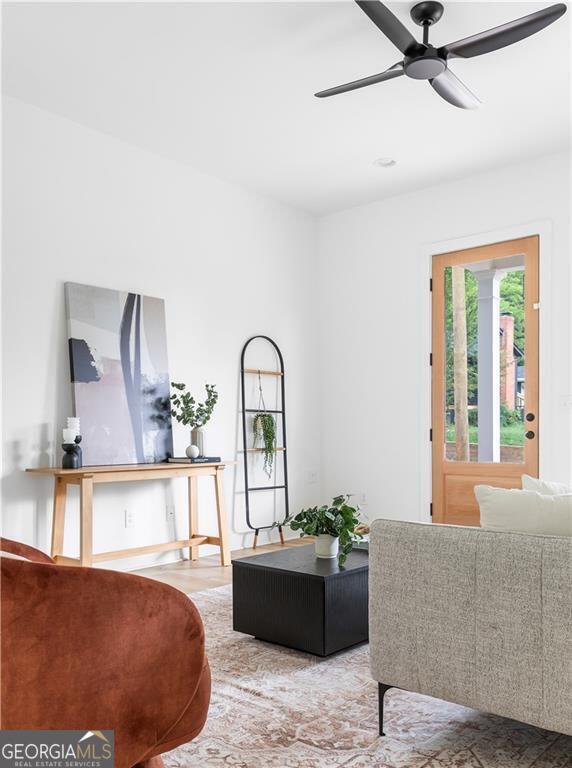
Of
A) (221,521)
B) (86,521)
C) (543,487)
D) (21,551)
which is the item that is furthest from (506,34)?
(221,521)

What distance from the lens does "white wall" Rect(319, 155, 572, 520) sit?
509 centimetres

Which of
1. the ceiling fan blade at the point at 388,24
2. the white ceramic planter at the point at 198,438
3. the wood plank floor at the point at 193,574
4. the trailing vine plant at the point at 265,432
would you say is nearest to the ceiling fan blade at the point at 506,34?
the ceiling fan blade at the point at 388,24

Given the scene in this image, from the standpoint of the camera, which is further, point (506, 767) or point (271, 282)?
point (271, 282)

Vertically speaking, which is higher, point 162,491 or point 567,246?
point 567,246

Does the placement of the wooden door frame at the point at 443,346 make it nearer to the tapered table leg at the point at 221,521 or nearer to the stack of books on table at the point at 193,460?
the tapered table leg at the point at 221,521

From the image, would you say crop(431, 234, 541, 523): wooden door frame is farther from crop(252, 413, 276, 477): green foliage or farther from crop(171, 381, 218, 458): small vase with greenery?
crop(171, 381, 218, 458): small vase with greenery

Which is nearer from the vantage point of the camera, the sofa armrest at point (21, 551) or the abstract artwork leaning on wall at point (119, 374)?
the sofa armrest at point (21, 551)

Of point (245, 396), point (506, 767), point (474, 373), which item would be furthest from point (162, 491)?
point (506, 767)

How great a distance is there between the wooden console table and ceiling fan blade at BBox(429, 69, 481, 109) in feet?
9.00

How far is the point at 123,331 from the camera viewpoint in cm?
477

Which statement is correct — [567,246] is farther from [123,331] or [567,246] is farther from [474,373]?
[123,331]

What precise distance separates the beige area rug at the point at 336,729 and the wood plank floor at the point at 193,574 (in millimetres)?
1467

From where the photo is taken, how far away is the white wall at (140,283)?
425cm

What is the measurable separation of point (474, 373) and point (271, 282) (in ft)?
6.31
